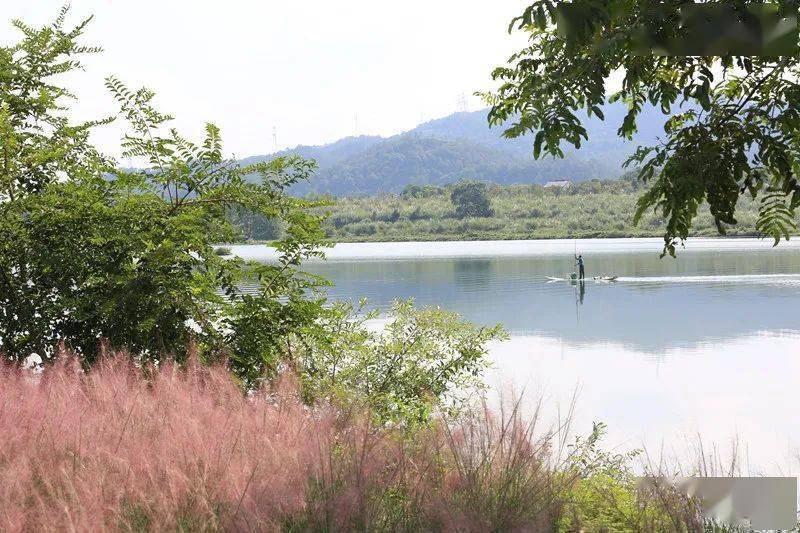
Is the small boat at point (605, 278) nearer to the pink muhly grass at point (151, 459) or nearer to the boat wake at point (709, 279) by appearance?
the boat wake at point (709, 279)

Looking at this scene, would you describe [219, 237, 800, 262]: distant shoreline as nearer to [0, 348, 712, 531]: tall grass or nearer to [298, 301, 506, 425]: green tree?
[298, 301, 506, 425]: green tree

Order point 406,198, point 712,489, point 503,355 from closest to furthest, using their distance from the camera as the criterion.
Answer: point 712,489, point 503,355, point 406,198

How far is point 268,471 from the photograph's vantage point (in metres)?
3.50

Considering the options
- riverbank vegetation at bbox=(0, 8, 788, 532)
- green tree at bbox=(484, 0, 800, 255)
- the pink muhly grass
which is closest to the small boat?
riverbank vegetation at bbox=(0, 8, 788, 532)

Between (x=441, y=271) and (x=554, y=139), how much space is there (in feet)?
140

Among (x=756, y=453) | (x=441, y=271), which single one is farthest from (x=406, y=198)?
(x=756, y=453)

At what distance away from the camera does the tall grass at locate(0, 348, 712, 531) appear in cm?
327

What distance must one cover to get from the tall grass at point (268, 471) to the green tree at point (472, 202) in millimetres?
105684

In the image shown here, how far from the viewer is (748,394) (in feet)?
49.5

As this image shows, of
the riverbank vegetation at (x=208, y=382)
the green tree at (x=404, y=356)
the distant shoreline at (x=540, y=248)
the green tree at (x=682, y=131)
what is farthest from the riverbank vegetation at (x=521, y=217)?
the green tree at (x=682, y=131)

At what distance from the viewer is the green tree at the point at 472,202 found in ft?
360

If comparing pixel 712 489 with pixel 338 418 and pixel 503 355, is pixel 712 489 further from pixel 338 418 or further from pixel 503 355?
pixel 503 355

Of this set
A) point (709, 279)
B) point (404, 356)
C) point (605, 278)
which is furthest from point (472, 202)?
point (404, 356)

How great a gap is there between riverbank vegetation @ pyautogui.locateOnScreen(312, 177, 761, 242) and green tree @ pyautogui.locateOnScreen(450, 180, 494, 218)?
405mm
